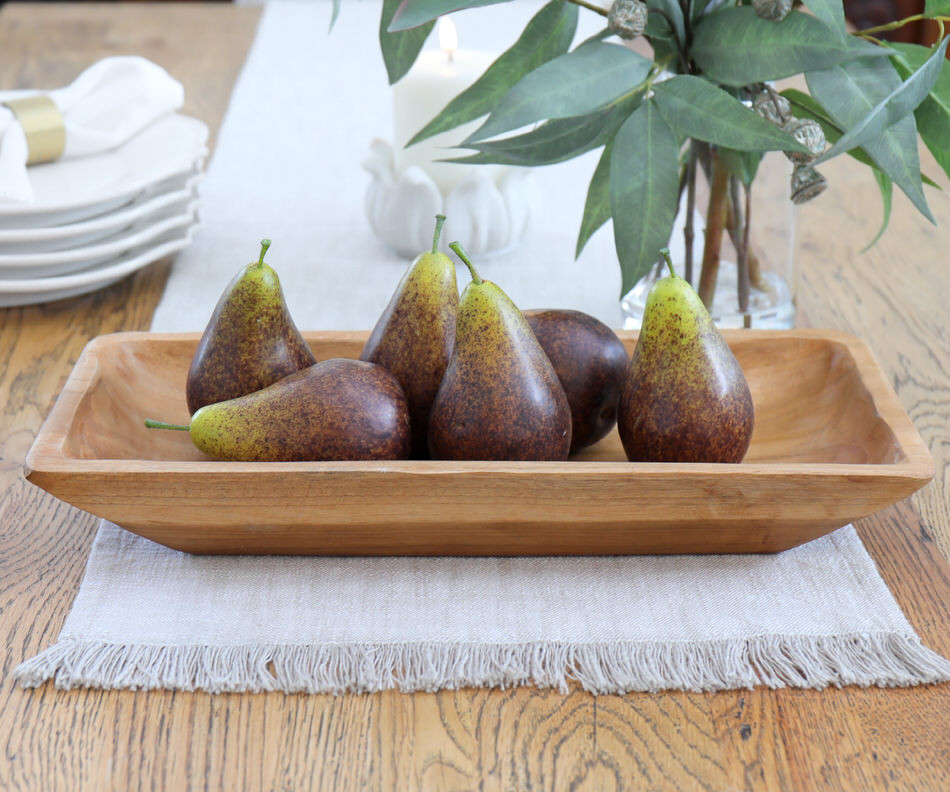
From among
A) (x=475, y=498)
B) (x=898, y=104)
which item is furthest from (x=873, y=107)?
(x=475, y=498)

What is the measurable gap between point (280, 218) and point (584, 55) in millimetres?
561

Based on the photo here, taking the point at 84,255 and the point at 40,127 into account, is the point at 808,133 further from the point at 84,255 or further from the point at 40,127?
the point at 40,127

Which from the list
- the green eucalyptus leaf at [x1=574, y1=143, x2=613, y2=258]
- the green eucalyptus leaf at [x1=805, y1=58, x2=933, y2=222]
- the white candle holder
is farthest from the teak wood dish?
the white candle holder

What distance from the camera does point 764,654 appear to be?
0.55 metres

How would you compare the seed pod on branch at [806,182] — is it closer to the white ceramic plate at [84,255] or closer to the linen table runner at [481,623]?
the linen table runner at [481,623]

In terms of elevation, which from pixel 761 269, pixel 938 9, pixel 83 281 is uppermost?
pixel 938 9

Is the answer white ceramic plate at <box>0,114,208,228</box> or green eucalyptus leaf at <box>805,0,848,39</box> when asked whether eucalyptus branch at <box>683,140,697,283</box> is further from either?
white ceramic plate at <box>0,114,208,228</box>

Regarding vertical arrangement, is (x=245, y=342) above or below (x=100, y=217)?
above

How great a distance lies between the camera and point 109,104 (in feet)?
3.61

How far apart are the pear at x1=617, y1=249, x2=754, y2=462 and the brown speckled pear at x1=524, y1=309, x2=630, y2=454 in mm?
42

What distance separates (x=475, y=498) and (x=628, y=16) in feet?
1.11

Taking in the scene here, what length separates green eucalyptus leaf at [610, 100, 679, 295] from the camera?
700 millimetres

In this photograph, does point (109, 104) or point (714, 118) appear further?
point (109, 104)

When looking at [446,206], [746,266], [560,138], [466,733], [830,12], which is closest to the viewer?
[466,733]
